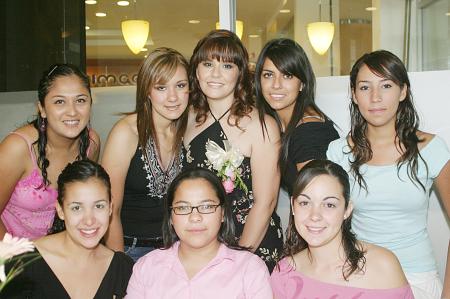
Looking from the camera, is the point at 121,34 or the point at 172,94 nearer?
the point at 172,94

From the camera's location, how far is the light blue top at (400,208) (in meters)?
2.16

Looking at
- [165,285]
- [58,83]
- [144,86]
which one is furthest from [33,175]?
[165,285]

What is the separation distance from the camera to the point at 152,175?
244 cm

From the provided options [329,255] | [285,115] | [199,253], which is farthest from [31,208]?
[329,255]

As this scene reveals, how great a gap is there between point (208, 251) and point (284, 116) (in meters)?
0.79

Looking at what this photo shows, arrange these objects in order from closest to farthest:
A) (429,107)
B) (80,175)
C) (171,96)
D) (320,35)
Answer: (80,175) → (171,96) → (429,107) → (320,35)

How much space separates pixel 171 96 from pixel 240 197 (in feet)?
1.70

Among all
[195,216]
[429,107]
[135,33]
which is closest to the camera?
[195,216]

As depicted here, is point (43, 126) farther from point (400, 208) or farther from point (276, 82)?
point (400, 208)

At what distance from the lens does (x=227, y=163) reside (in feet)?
7.63

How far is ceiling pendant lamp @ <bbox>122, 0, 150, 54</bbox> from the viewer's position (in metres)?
4.03

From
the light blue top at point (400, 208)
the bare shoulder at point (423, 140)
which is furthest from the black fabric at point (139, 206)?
the bare shoulder at point (423, 140)

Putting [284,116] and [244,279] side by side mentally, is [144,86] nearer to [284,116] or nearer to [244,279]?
[284,116]

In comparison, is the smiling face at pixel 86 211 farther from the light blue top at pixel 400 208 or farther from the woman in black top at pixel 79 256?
the light blue top at pixel 400 208
